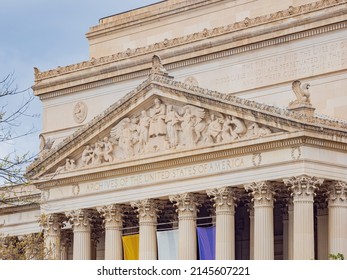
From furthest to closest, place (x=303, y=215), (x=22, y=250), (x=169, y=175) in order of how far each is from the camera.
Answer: (x=169, y=175) < (x=303, y=215) < (x=22, y=250)

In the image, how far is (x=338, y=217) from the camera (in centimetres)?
7300

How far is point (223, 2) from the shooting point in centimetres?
9694

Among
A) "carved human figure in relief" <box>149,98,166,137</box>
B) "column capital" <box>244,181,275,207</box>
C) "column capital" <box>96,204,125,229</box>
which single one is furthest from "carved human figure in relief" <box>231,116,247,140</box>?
"column capital" <box>96,204,125,229</box>

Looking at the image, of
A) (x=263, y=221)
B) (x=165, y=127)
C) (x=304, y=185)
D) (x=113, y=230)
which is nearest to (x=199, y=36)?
(x=165, y=127)

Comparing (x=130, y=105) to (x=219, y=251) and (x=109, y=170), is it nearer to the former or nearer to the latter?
(x=109, y=170)

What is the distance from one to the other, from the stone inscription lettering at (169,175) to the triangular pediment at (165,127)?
94 cm

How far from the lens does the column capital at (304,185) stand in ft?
235

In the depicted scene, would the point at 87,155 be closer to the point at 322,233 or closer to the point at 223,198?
the point at 223,198

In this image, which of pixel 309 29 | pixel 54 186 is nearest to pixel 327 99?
pixel 309 29

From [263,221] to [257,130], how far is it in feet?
15.5

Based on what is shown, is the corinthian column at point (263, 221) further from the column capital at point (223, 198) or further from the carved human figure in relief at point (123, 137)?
the carved human figure in relief at point (123, 137)

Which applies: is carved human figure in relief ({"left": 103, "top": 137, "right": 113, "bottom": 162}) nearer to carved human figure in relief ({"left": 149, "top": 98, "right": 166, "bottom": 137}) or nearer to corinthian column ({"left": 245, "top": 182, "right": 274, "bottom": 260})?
carved human figure in relief ({"left": 149, "top": 98, "right": 166, "bottom": 137})

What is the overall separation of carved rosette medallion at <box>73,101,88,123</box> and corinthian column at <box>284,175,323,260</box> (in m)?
33.6

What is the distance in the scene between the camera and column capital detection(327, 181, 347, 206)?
239ft
